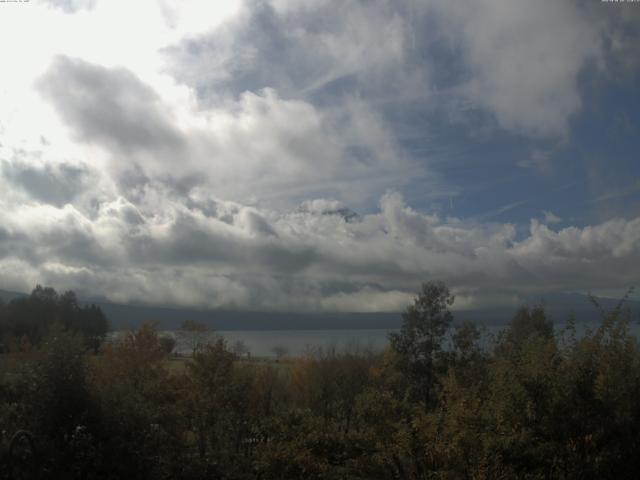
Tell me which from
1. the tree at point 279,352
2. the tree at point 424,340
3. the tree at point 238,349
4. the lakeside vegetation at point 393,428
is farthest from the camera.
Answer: the tree at point 279,352

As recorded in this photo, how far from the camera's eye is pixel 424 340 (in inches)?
1109

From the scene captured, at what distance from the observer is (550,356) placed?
41.2 feet

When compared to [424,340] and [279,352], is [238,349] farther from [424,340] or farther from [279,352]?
[279,352]

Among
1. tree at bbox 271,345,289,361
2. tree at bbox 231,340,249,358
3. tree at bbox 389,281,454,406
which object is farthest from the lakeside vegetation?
tree at bbox 271,345,289,361

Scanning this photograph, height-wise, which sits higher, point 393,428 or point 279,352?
point 393,428

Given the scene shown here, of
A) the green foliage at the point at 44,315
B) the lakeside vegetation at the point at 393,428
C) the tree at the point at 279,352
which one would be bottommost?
the tree at the point at 279,352

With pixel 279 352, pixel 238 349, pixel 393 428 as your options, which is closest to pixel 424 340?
pixel 238 349

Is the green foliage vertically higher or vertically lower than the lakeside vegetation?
higher

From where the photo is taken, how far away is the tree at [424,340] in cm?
2777

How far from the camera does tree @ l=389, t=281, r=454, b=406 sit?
27770mm

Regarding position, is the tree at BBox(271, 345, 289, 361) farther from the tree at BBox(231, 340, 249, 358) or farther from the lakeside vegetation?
the lakeside vegetation

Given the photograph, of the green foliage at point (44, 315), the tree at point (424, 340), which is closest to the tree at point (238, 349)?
the tree at point (424, 340)

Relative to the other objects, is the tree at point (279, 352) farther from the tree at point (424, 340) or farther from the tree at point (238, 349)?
the tree at point (424, 340)

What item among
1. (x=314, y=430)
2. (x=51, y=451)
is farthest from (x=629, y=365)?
(x=51, y=451)
